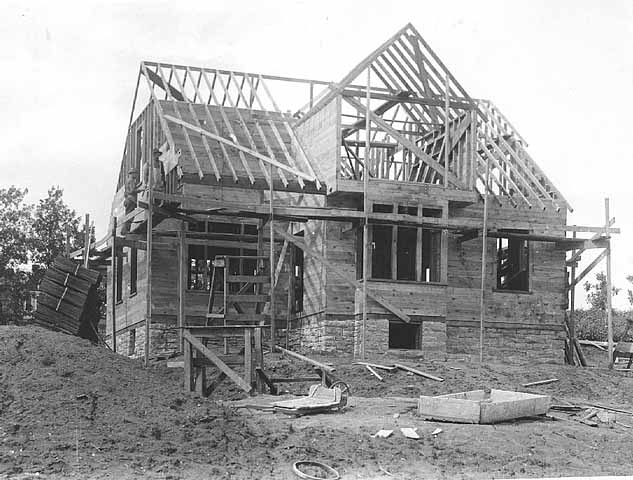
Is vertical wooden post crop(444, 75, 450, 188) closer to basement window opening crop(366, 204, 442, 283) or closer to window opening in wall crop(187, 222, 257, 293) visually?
basement window opening crop(366, 204, 442, 283)

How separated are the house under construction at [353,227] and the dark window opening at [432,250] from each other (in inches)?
2.3

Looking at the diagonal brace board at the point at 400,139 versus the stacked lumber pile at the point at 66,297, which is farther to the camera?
the diagonal brace board at the point at 400,139

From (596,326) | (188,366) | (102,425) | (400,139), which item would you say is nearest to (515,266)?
(400,139)

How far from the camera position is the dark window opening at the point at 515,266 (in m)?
28.6

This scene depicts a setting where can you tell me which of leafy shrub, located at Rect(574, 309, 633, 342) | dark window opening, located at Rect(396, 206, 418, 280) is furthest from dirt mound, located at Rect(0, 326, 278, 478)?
leafy shrub, located at Rect(574, 309, 633, 342)

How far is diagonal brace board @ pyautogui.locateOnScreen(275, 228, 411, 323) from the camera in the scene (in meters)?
25.0

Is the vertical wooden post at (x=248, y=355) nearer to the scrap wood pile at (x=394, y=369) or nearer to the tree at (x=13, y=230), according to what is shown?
the scrap wood pile at (x=394, y=369)

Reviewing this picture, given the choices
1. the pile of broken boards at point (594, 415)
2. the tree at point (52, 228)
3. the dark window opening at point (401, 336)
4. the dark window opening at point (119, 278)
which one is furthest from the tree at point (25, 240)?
the pile of broken boards at point (594, 415)

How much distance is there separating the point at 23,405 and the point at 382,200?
1453cm

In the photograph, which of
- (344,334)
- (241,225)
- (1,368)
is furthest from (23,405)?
(241,225)

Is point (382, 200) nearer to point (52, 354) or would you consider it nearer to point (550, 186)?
point (550, 186)

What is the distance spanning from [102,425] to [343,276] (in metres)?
12.5

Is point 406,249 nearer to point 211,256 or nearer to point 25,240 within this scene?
point 211,256

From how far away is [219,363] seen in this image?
17.1 meters
